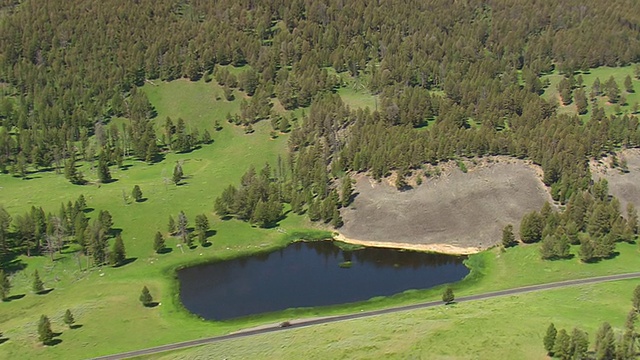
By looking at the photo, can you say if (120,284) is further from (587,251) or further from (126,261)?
(587,251)

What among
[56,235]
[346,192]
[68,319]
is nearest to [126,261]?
[56,235]

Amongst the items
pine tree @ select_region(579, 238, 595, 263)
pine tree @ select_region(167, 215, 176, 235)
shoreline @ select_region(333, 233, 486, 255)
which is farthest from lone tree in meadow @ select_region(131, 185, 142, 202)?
pine tree @ select_region(579, 238, 595, 263)

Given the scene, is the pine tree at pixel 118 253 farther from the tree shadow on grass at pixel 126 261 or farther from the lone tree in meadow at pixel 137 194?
the lone tree in meadow at pixel 137 194

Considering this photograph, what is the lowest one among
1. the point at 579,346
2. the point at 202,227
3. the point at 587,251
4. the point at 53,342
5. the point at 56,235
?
the point at 53,342

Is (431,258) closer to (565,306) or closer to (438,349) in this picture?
(565,306)

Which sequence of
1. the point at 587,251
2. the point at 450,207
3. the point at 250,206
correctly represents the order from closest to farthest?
the point at 587,251, the point at 450,207, the point at 250,206

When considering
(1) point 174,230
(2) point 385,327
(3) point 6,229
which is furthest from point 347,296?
(3) point 6,229

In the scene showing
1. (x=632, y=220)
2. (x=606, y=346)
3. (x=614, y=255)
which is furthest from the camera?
(x=632, y=220)
